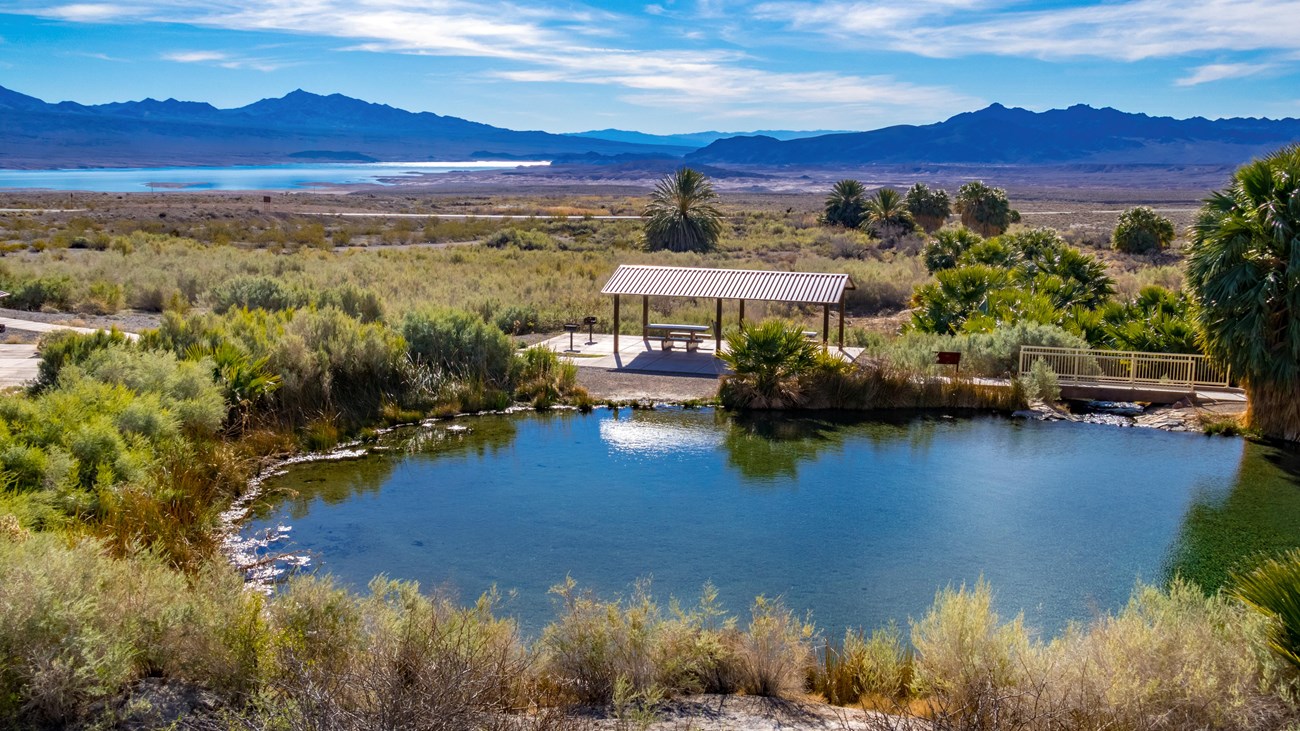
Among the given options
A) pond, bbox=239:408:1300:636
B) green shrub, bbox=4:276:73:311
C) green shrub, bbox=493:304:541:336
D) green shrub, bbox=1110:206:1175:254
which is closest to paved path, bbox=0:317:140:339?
green shrub, bbox=4:276:73:311

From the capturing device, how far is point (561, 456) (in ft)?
53.8

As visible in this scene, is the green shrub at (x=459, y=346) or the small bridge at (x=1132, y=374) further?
the green shrub at (x=459, y=346)

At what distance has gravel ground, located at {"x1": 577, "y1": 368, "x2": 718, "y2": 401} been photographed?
20.2 meters

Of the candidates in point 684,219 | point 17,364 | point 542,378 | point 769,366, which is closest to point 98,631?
point 542,378

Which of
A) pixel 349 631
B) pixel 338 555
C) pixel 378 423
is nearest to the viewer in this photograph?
pixel 349 631

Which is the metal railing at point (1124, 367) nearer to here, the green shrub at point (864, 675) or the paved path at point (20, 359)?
the green shrub at point (864, 675)

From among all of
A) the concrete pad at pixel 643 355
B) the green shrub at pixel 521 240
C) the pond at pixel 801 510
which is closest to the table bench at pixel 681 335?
the concrete pad at pixel 643 355

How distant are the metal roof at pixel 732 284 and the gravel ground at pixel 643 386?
2378 millimetres

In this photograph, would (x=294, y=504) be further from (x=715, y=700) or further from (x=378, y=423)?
(x=715, y=700)

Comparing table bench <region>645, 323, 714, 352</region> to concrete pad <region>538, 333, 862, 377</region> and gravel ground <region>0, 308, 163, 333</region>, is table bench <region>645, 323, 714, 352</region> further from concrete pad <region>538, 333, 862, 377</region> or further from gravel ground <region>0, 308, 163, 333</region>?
gravel ground <region>0, 308, 163, 333</region>

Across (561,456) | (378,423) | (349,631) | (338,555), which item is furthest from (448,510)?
(349,631)

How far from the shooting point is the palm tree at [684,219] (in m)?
46.9

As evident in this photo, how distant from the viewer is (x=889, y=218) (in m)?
54.1

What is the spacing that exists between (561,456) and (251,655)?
9.35m
